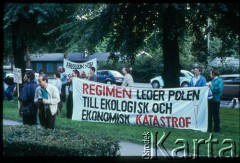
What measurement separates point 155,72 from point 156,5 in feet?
104

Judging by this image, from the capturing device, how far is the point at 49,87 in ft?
31.2

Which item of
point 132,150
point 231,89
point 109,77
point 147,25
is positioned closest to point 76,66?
point 147,25

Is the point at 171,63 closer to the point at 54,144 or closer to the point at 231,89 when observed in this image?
the point at 54,144

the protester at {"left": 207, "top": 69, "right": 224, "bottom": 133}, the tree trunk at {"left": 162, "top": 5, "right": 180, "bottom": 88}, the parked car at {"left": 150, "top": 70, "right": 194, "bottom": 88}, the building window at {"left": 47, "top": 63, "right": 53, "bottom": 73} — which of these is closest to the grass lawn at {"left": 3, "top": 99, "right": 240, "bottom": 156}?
the protester at {"left": 207, "top": 69, "right": 224, "bottom": 133}

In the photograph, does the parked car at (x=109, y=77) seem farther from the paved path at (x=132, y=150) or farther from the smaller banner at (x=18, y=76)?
the paved path at (x=132, y=150)

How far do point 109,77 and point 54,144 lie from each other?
31877 mm

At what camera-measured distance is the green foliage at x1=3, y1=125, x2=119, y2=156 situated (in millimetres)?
5918

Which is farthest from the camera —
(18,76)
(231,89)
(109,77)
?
(109,77)

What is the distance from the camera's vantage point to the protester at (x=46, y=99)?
938 cm

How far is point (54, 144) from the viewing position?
20.1 ft

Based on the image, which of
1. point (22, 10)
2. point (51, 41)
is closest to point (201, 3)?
point (22, 10)

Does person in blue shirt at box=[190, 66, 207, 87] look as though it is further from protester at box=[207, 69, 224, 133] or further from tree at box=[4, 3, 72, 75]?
tree at box=[4, 3, 72, 75]

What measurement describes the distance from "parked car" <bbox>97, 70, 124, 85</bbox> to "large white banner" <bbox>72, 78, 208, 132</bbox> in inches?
941

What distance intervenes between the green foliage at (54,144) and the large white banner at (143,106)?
552 centimetres
